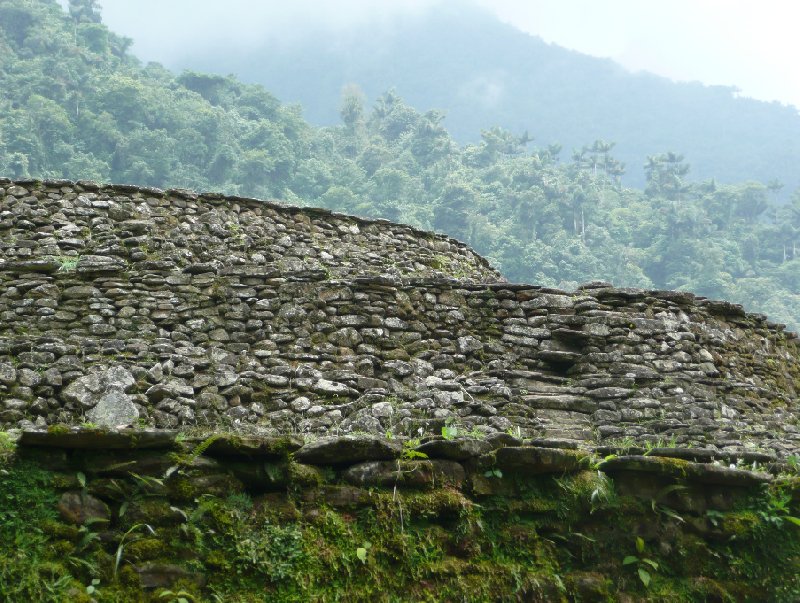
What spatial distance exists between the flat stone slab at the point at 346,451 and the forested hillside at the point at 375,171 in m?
35.9

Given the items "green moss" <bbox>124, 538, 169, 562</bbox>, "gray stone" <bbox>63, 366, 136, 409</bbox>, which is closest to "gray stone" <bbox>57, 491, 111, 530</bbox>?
"green moss" <bbox>124, 538, 169, 562</bbox>

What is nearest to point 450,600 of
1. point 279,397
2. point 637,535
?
point 637,535

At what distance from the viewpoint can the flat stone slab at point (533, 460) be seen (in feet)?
12.4

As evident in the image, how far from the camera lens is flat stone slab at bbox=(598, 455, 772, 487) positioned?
3840mm

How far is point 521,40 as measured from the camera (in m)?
126

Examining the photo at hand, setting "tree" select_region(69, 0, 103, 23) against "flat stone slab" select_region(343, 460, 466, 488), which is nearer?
"flat stone slab" select_region(343, 460, 466, 488)

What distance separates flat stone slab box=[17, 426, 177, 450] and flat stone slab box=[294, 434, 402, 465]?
22.5 inches

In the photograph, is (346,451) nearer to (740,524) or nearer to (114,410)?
(740,524)

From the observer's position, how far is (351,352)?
839cm

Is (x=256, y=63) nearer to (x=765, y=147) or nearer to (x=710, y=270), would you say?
(x=765, y=147)

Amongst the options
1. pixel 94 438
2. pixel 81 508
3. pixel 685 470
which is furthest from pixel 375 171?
pixel 81 508

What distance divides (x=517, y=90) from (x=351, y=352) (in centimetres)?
11111

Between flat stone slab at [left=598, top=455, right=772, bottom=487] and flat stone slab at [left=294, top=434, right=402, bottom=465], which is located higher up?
flat stone slab at [left=598, top=455, right=772, bottom=487]

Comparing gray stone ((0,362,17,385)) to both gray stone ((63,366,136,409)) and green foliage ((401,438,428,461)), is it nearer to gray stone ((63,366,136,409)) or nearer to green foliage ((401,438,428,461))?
gray stone ((63,366,136,409))
